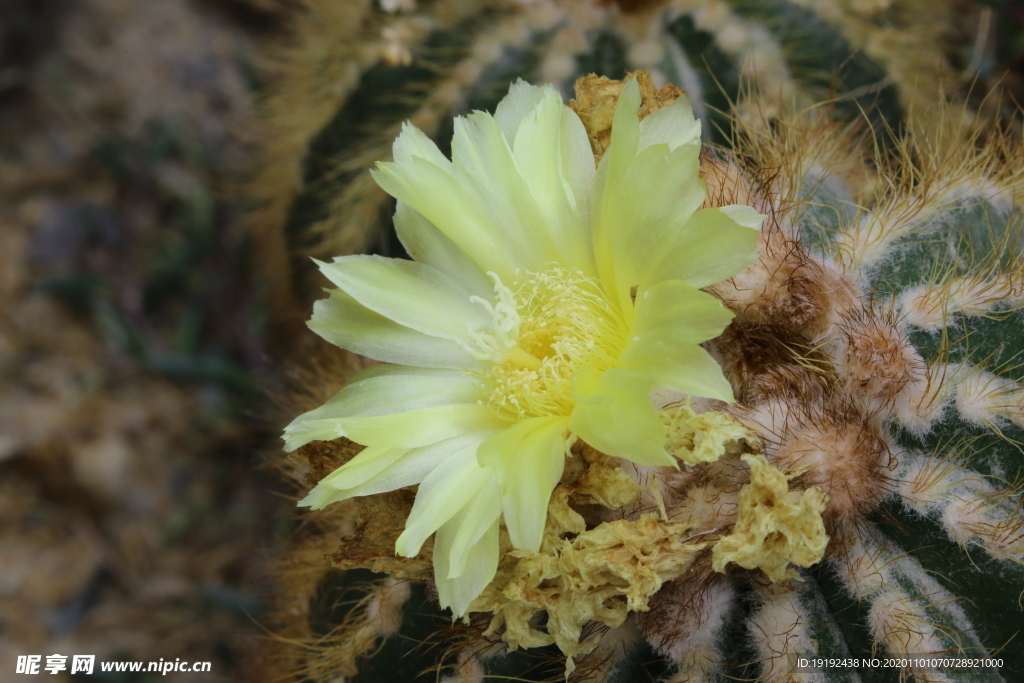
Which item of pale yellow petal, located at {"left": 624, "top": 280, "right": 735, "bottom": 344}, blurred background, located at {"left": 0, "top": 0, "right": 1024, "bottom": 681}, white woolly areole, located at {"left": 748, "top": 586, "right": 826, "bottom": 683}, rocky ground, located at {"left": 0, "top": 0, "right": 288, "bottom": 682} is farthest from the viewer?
rocky ground, located at {"left": 0, "top": 0, "right": 288, "bottom": 682}

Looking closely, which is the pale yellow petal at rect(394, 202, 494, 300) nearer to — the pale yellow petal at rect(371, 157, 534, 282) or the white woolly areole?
the pale yellow petal at rect(371, 157, 534, 282)

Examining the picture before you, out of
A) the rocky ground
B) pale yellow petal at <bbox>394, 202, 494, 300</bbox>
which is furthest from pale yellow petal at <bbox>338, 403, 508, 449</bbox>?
the rocky ground

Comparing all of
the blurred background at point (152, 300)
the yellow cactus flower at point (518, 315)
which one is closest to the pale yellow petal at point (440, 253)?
the yellow cactus flower at point (518, 315)

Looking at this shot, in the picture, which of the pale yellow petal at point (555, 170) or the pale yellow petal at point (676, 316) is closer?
the pale yellow petal at point (676, 316)

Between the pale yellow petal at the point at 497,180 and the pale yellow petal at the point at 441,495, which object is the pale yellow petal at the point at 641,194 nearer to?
the pale yellow petal at the point at 497,180

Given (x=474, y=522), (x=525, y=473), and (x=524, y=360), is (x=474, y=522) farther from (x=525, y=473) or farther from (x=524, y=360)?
(x=524, y=360)

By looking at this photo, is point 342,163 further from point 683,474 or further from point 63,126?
point 63,126
